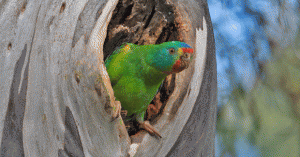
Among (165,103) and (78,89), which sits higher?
(78,89)

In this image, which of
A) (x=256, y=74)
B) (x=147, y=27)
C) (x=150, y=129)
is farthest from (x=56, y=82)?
(x=256, y=74)

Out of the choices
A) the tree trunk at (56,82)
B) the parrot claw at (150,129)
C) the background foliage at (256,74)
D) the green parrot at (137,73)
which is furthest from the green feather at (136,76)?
the background foliage at (256,74)

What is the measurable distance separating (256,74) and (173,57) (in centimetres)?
172

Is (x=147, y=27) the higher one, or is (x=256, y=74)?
(x=147, y=27)

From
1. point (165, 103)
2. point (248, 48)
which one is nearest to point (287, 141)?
point (248, 48)

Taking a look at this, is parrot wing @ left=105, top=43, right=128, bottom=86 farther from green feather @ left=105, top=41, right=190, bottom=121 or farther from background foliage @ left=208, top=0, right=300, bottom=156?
background foliage @ left=208, top=0, right=300, bottom=156

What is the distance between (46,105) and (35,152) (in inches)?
9.2

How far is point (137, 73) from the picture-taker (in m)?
1.48

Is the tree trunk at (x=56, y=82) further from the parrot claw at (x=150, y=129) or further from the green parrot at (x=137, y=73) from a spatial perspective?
the green parrot at (x=137, y=73)

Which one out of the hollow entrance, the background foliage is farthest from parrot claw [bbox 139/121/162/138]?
the background foliage

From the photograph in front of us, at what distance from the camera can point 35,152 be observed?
1108mm

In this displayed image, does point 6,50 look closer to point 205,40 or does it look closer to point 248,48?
point 205,40

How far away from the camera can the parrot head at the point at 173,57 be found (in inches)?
51.9

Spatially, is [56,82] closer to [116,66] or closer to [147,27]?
[116,66]
